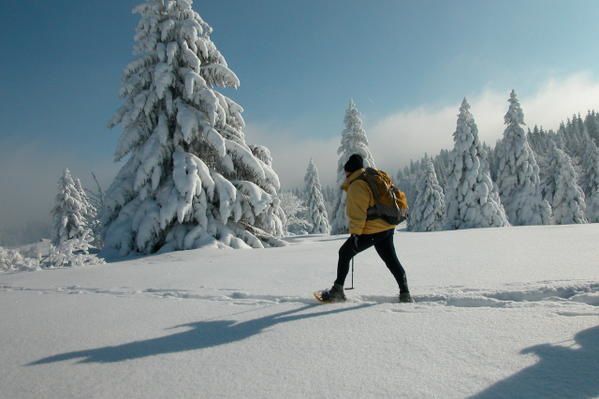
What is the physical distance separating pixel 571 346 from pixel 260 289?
3.34 m

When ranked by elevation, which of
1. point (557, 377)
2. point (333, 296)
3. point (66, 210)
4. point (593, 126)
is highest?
point (593, 126)

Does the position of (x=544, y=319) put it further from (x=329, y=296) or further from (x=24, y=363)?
(x=24, y=363)

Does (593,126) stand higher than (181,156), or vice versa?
(593,126)

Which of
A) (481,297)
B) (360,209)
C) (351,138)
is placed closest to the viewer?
(481,297)

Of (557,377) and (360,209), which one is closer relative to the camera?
(557,377)

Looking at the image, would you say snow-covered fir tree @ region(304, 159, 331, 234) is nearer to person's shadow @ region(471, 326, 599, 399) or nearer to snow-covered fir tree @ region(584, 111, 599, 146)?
person's shadow @ region(471, 326, 599, 399)

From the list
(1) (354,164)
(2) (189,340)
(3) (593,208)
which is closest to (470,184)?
(3) (593,208)

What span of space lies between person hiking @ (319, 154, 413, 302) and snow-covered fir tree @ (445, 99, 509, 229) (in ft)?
91.3

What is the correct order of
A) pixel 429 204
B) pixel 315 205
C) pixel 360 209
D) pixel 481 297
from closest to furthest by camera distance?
pixel 481 297 → pixel 360 209 → pixel 429 204 → pixel 315 205

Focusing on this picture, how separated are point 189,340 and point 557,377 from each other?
262cm

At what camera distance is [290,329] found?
3.01m

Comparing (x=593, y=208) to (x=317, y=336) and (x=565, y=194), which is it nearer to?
(x=565, y=194)

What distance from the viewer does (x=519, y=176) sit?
31.8m

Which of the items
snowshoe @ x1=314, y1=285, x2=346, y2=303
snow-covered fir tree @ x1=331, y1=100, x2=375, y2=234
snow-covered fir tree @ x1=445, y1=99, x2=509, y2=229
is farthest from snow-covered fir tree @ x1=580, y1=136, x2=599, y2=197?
snowshoe @ x1=314, y1=285, x2=346, y2=303
